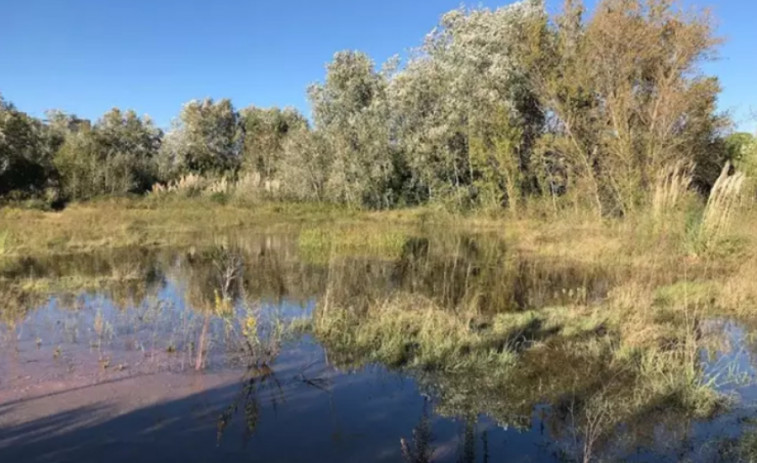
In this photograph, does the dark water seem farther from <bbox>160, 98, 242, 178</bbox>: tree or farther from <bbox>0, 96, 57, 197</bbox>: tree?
<bbox>160, 98, 242, 178</bbox>: tree

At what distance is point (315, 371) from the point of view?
5.33 meters

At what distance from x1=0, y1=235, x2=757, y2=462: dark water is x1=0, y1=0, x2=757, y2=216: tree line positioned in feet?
28.4

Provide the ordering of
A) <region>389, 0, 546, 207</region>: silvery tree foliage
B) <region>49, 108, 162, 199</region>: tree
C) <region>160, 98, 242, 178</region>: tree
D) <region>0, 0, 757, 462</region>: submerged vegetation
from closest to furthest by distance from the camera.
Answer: <region>0, 0, 757, 462</region>: submerged vegetation → <region>389, 0, 546, 207</region>: silvery tree foliage → <region>49, 108, 162, 199</region>: tree → <region>160, 98, 242, 178</region>: tree

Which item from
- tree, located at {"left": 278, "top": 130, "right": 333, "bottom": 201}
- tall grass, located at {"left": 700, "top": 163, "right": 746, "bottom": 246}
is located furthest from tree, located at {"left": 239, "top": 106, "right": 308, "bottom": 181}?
tall grass, located at {"left": 700, "top": 163, "right": 746, "bottom": 246}

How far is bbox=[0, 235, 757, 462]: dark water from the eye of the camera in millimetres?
3832

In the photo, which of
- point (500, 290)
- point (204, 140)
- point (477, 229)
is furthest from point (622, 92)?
point (204, 140)

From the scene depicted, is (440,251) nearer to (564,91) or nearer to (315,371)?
(564,91)

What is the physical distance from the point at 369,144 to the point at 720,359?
1929 centimetres

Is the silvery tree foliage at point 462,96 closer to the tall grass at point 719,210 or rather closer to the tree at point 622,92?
the tree at point 622,92

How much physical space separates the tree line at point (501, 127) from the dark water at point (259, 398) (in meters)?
8.67

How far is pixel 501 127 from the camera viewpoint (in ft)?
62.1

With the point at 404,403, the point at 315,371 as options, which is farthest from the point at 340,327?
the point at 404,403

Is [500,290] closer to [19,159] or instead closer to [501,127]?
[501,127]

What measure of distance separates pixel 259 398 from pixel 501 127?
15.7 meters
